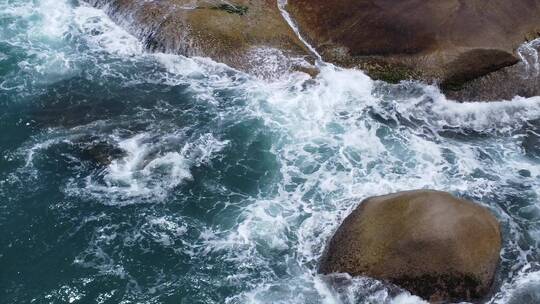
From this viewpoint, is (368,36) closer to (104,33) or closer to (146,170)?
(146,170)

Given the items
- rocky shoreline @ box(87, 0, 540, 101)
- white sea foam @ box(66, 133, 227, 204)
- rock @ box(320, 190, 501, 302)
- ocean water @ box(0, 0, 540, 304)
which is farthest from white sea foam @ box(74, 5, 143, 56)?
rock @ box(320, 190, 501, 302)

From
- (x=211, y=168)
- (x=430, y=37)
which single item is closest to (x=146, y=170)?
(x=211, y=168)

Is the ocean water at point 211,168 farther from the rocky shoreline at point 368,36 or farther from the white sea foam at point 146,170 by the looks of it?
the rocky shoreline at point 368,36

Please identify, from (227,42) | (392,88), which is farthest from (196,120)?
(392,88)

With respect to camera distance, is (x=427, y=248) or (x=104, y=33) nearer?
(x=427, y=248)

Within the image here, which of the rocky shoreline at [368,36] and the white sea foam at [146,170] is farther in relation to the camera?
the rocky shoreline at [368,36]

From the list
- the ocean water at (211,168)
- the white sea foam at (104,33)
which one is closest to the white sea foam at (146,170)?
the ocean water at (211,168)

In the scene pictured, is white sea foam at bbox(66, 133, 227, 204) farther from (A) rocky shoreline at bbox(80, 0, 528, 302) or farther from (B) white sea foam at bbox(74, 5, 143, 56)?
(B) white sea foam at bbox(74, 5, 143, 56)
